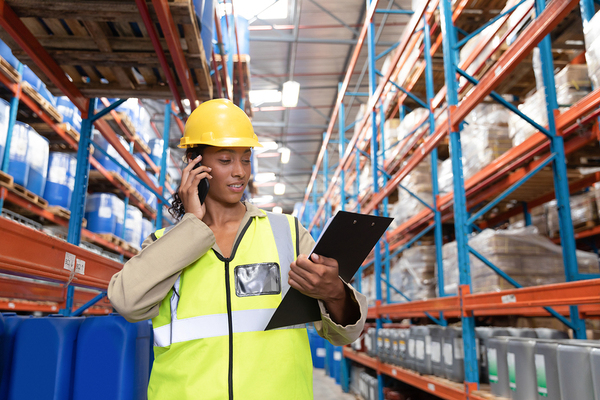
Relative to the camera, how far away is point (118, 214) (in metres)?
7.62

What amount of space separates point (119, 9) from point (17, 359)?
2231mm

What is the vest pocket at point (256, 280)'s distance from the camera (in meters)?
1.45

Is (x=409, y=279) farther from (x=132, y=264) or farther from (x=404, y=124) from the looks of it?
(x=132, y=264)

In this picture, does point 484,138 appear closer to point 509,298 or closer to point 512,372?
point 509,298

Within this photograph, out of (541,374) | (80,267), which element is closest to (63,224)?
(80,267)

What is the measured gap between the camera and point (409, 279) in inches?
283

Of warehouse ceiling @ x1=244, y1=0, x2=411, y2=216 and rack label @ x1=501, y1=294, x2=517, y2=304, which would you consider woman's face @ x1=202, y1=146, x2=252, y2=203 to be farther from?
warehouse ceiling @ x1=244, y1=0, x2=411, y2=216

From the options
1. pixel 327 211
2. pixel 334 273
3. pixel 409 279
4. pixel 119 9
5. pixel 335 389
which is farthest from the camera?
pixel 327 211

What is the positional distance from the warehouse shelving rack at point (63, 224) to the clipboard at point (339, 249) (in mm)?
790

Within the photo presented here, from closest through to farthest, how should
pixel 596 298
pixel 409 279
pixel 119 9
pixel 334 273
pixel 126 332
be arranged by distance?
1. pixel 334 273
2. pixel 126 332
3. pixel 596 298
4. pixel 119 9
5. pixel 409 279

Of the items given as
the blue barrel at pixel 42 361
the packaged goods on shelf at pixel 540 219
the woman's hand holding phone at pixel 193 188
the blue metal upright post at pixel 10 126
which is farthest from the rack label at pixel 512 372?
the blue metal upright post at pixel 10 126

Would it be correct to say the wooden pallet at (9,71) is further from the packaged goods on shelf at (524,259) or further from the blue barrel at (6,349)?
the packaged goods on shelf at (524,259)

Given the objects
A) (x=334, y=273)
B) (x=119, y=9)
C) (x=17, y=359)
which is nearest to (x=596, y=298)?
(x=334, y=273)

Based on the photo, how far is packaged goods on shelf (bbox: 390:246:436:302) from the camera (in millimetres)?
6837
